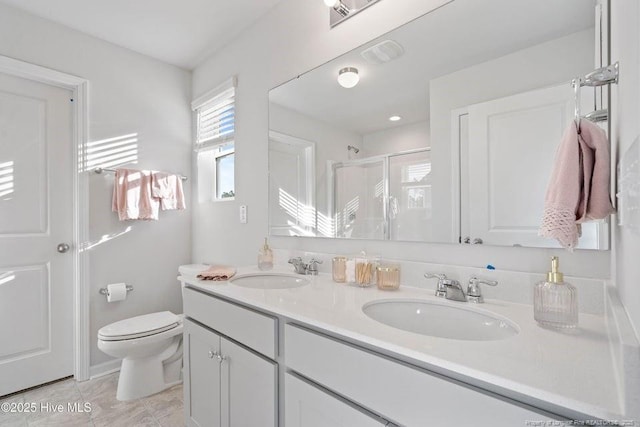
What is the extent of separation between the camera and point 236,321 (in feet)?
3.99

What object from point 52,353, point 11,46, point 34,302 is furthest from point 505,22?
point 52,353

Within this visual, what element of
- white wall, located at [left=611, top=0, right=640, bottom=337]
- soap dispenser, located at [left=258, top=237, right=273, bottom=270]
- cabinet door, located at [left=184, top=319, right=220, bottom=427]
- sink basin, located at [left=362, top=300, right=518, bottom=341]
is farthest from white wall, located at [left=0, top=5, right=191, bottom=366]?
white wall, located at [left=611, top=0, right=640, bottom=337]

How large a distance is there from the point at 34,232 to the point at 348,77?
7.29 ft

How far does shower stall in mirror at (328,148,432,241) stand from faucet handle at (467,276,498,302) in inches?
10.1

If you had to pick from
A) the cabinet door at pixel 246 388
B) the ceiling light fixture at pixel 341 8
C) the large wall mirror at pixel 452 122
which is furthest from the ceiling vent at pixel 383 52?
the cabinet door at pixel 246 388

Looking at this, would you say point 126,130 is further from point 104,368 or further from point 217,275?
point 104,368

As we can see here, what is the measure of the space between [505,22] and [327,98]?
0.83 metres

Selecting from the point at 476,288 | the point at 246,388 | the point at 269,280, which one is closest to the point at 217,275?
the point at 269,280

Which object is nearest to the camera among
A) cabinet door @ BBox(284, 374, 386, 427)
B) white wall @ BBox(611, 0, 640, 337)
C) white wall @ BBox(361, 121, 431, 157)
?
white wall @ BBox(611, 0, 640, 337)

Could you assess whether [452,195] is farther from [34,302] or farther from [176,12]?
[34,302]

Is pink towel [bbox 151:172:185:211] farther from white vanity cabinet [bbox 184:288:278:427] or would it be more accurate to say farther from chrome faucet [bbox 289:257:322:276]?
chrome faucet [bbox 289:257:322:276]

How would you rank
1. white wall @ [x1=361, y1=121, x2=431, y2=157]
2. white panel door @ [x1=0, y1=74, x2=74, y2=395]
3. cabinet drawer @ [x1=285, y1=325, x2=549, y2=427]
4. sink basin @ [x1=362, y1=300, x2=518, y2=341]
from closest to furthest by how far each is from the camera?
1. cabinet drawer @ [x1=285, y1=325, x2=549, y2=427]
2. sink basin @ [x1=362, y1=300, x2=518, y2=341]
3. white wall @ [x1=361, y1=121, x2=431, y2=157]
4. white panel door @ [x1=0, y1=74, x2=74, y2=395]

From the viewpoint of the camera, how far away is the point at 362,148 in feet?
4.82

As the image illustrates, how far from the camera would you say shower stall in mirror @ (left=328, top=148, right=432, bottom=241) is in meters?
1.28
